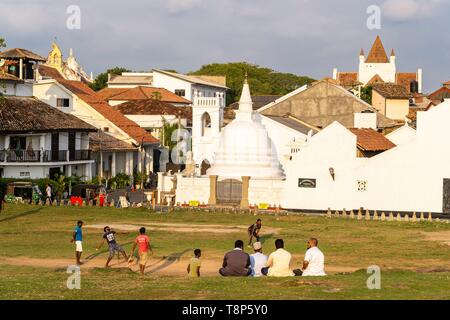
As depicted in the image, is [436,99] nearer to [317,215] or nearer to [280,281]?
[317,215]

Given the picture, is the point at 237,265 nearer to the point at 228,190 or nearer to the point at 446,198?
the point at 446,198

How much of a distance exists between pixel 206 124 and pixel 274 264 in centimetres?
5804

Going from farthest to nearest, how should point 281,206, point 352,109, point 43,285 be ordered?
point 352,109 → point 281,206 → point 43,285

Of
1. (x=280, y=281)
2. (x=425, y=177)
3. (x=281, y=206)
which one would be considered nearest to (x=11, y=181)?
(x=281, y=206)

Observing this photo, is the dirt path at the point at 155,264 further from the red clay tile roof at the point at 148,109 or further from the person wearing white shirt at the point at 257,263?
the red clay tile roof at the point at 148,109

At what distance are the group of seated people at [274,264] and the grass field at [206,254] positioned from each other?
54cm

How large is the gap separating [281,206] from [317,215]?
434 cm

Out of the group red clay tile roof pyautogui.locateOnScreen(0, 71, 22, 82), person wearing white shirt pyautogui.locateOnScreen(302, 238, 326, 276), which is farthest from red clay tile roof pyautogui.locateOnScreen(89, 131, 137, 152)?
person wearing white shirt pyautogui.locateOnScreen(302, 238, 326, 276)

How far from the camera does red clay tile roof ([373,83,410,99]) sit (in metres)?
124

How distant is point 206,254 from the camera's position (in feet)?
135

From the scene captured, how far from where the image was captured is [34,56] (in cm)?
8288

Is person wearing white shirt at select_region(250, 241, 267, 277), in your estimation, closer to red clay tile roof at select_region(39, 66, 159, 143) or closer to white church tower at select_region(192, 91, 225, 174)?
white church tower at select_region(192, 91, 225, 174)

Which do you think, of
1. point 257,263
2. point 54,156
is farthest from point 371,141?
point 257,263

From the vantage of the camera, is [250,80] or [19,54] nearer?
[19,54]
